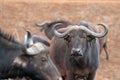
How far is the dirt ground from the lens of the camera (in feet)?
100

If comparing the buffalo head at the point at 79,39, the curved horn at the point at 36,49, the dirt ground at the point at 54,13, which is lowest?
the dirt ground at the point at 54,13

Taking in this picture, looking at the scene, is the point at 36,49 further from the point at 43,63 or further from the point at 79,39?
the point at 79,39

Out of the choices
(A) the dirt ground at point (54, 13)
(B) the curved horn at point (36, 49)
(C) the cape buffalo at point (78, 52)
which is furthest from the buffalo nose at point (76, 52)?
(A) the dirt ground at point (54, 13)

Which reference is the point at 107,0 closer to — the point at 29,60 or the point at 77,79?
the point at 77,79

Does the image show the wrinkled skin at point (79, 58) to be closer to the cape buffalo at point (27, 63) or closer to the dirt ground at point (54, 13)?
the cape buffalo at point (27, 63)

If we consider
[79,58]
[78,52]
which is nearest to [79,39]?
[78,52]

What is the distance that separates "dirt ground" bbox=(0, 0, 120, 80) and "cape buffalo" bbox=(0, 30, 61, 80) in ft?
63.9

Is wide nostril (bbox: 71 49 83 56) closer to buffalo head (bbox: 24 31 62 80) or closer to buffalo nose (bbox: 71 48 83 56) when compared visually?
buffalo nose (bbox: 71 48 83 56)

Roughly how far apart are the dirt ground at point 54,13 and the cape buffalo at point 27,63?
1946cm

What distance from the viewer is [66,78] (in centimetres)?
1409

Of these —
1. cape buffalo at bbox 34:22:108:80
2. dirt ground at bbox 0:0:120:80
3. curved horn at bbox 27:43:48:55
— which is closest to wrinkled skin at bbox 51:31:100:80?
cape buffalo at bbox 34:22:108:80

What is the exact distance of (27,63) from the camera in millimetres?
9312

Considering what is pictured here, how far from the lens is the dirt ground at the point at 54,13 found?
30578mm

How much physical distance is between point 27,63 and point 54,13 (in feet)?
76.3
